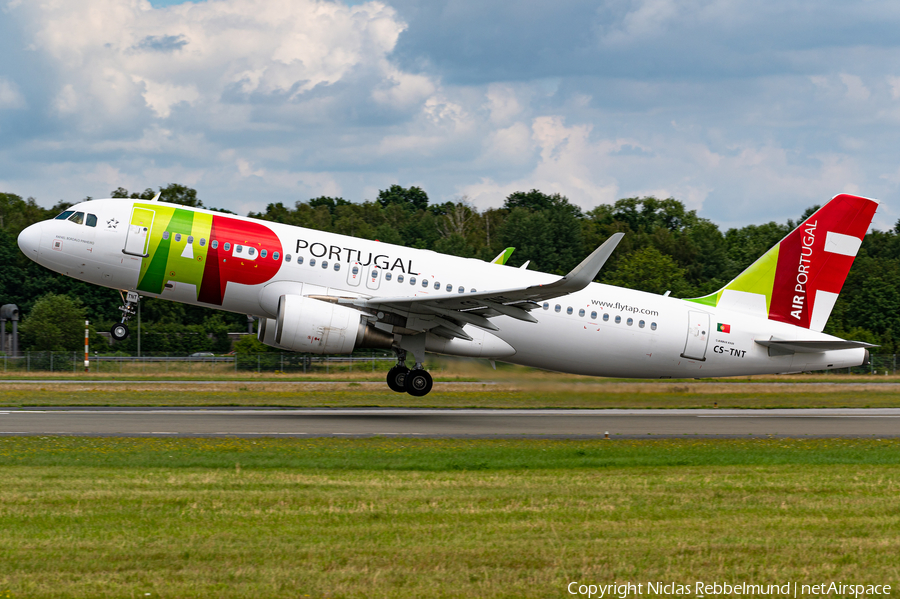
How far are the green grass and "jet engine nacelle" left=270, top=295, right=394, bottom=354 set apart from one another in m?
6.41

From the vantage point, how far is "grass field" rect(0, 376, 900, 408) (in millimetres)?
29062

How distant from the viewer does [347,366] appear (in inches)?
2217

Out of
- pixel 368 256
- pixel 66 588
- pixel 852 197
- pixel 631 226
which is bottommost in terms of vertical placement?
pixel 66 588

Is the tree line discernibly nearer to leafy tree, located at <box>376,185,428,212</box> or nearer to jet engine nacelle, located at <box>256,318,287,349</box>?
leafy tree, located at <box>376,185,428,212</box>

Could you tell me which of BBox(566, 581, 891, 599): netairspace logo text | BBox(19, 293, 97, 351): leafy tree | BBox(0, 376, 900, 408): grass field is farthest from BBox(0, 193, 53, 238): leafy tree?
BBox(566, 581, 891, 599): netairspace logo text

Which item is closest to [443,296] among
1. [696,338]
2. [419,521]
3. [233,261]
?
[233,261]

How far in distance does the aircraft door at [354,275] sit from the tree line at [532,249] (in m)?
48.0

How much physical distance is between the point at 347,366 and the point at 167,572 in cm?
4725

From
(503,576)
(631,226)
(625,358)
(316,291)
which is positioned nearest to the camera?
(503,576)

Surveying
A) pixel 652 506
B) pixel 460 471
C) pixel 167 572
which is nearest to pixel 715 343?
pixel 460 471

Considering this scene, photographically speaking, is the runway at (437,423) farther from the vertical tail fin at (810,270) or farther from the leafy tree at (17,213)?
the leafy tree at (17,213)

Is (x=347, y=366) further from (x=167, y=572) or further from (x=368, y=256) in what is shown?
(x=167, y=572)

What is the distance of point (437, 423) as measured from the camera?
26.1m

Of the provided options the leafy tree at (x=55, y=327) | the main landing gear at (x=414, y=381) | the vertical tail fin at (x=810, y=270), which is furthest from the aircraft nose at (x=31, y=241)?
the leafy tree at (x=55, y=327)
